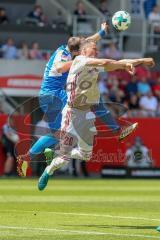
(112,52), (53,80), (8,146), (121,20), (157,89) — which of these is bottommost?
(8,146)

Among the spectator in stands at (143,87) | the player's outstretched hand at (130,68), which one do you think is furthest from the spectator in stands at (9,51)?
the player's outstretched hand at (130,68)

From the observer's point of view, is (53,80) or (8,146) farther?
(8,146)

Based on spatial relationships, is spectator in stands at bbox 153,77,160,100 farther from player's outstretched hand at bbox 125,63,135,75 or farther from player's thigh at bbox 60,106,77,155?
player's outstretched hand at bbox 125,63,135,75

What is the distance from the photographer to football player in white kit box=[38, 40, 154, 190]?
47.2 ft

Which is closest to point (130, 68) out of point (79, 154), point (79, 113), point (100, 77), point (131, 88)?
point (79, 113)

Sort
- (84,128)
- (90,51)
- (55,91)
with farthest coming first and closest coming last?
1. (55,91)
2. (84,128)
3. (90,51)

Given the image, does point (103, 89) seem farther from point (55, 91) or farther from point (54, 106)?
point (54, 106)

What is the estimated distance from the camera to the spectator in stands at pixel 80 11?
35.5 metres

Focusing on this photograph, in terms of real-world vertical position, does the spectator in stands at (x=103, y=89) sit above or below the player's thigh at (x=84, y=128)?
below

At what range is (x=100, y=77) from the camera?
33.1 meters

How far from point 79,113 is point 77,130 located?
11.1 inches

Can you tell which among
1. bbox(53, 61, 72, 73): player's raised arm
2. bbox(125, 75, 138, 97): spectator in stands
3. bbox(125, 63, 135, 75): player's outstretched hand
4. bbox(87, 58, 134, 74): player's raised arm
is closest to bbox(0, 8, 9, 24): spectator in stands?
bbox(125, 75, 138, 97): spectator in stands

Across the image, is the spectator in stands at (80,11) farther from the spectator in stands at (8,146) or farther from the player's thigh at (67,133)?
the player's thigh at (67,133)

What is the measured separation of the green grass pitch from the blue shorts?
5.08ft
